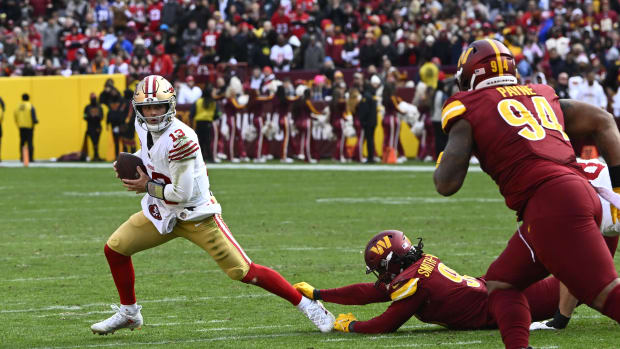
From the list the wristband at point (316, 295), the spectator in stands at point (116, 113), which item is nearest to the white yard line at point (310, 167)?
the spectator in stands at point (116, 113)

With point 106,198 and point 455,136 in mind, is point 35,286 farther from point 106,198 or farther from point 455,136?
point 106,198

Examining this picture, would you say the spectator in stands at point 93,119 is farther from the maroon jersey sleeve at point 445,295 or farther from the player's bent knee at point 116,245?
the maroon jersey sleeve at point 445,295

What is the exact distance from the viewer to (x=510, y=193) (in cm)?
474

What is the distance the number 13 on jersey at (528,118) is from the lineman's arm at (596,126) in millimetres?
252

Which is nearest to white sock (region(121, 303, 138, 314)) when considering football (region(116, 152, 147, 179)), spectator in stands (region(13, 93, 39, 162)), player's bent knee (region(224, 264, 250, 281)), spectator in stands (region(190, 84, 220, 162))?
player's bent knee (region(224, 264, 250, 281))

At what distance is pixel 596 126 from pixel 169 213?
2438mm

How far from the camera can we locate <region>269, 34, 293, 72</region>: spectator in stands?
83.9 ft

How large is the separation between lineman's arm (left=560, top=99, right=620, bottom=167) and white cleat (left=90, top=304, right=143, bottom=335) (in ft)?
8.99

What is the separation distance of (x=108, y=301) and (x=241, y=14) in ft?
70.9

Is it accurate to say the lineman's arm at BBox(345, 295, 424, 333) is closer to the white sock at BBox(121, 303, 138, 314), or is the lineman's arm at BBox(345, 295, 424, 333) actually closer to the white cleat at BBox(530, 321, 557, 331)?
the white cleat at BBox(530, 321, 557, 331)

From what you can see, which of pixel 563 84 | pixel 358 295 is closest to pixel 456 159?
pixel 358 295

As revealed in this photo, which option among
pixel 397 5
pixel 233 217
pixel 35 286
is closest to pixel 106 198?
pixel 233 217

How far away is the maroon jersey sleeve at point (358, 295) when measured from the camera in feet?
21.1

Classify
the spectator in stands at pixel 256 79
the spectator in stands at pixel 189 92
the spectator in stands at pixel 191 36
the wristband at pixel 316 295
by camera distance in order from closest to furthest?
the wristband at pixel 316 295, the spectator in stands at pixel 256 79, the spectator in stands at pixel 189 92, the spectator in stands at pixel 191 36
